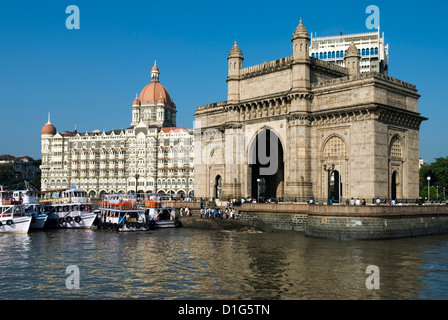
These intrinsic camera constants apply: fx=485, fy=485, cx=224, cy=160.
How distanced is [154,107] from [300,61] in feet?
284

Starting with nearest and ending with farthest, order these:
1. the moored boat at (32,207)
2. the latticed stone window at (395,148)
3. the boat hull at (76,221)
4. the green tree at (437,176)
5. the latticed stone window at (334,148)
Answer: the latticed stone window at (334,148) → the latticed stone window at (395,148) → the moored boat at (32,207) → the boat hull at (76,221) → the green tree at (437,176)

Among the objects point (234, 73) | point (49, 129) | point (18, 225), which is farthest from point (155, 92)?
point (18, 225)

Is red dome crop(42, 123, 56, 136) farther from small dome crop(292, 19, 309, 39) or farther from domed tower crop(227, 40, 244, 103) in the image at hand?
small dome crop(292, 19, 309, 39)

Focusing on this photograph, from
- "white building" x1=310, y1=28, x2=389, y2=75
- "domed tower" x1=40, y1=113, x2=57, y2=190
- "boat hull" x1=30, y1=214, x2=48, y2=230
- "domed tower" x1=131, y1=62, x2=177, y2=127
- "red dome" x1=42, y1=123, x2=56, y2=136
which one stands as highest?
"white building" x1=310, y1=28, x2=389, y2=75

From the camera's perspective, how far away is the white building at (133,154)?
121438 millimetres

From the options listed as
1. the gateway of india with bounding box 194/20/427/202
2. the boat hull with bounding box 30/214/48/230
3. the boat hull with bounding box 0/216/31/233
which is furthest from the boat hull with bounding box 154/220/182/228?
the boat hull with bounding box 0/216/31/233

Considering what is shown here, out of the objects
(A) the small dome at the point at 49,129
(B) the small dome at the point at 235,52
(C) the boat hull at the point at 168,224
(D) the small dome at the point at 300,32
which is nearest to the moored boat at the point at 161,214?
(C) the boat hull at the point at 168,224

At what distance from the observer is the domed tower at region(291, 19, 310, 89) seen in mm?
51062

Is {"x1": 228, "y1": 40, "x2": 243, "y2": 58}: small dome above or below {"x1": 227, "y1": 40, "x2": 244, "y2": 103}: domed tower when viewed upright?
above

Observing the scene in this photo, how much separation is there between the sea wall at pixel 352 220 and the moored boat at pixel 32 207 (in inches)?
932

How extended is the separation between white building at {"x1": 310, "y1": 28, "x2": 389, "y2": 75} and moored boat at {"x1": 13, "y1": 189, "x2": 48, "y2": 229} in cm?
8873

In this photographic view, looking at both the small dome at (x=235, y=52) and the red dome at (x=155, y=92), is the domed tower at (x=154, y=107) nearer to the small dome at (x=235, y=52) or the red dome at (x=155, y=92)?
the red dome at (x=155, y=92)

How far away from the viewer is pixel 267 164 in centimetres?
6222

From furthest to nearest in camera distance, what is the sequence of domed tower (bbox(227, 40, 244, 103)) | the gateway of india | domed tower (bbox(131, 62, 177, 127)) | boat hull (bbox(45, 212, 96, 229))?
domed tower (bbox(131, 62, 177, 127)) → domed tower (bbox(227, 40, 244, 103)) → boat hull (bbox(45, 212, 96, 229)) → the gateway of india
